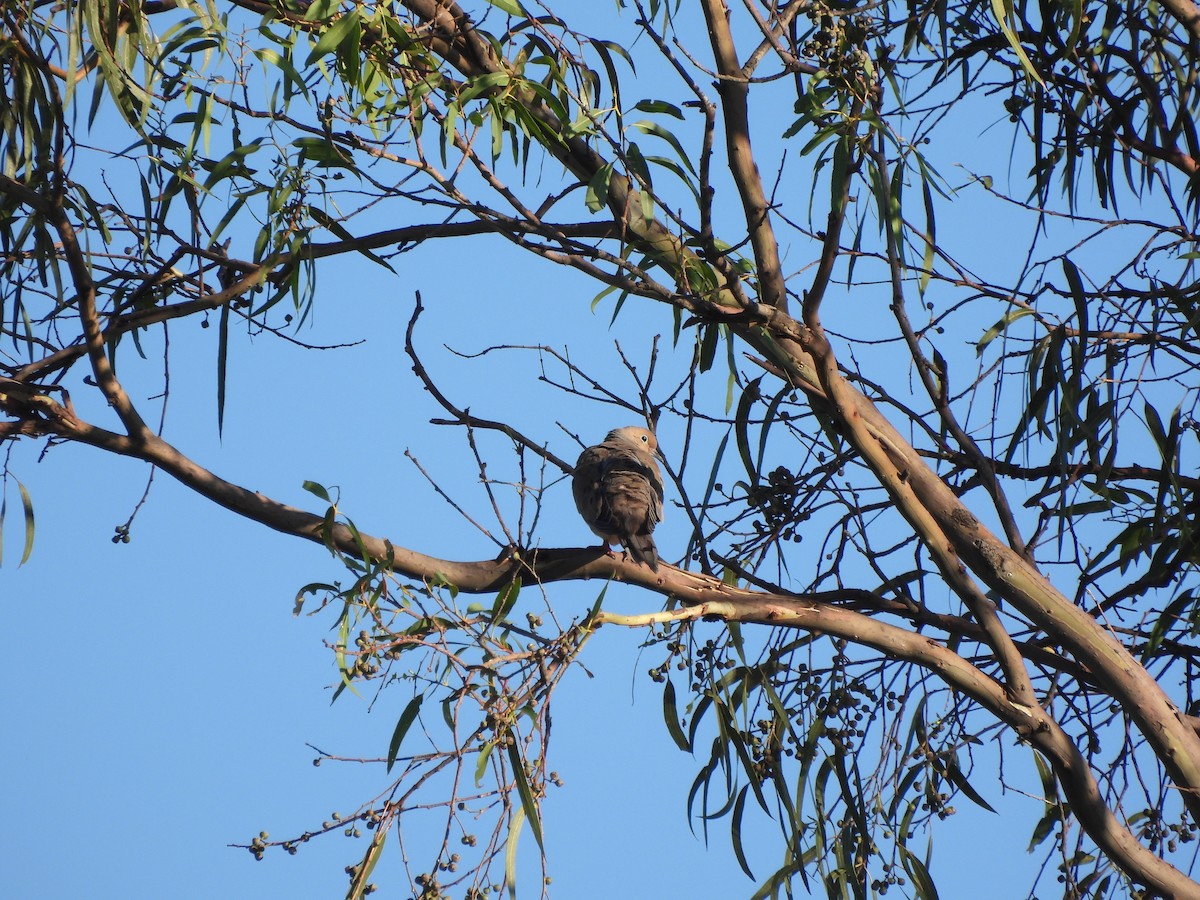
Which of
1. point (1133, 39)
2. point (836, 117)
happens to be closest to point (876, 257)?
point (836, 117)

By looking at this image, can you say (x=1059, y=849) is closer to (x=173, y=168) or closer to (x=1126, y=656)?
(x=1126, y=656)

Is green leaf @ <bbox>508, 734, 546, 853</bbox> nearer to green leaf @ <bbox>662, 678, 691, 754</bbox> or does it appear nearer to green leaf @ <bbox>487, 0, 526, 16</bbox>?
green leaf @ <bbox>662, 678, 691, 754</bbox>

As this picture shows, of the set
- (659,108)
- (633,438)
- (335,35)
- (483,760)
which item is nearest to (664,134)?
(659,108)

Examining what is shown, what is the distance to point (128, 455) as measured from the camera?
2.53 meters

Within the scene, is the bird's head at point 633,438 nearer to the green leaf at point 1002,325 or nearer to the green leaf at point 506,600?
the green leaf at point 1002,325

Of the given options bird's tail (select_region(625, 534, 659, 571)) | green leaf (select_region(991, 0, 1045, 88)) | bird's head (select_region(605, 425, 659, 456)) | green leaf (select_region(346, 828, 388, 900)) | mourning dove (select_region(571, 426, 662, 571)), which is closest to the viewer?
green leaf (select_region(346, 828, 388, 900))

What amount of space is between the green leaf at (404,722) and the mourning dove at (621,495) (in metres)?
0.73

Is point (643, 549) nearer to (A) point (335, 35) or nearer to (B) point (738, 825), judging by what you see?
(B) point (738, 825)

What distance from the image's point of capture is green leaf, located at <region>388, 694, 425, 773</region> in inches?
90.5

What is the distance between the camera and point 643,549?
9.95 ft

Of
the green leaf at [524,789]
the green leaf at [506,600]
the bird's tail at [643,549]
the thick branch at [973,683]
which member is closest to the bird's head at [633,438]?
the bird's tail at [643,549]

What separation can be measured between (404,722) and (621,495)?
128 centimetres

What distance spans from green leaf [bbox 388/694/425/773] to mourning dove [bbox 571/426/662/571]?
0.73m

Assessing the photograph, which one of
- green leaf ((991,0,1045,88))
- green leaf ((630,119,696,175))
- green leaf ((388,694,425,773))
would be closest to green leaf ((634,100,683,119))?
green leaf ((630,119,696,175))
